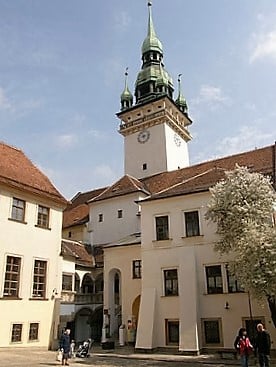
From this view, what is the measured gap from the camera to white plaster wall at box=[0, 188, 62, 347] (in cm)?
2181

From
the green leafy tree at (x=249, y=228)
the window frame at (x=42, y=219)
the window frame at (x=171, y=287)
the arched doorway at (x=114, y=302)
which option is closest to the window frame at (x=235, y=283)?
the green leafy tree at (x=249, y=228)

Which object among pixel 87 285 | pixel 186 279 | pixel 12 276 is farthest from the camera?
pixel 87 285

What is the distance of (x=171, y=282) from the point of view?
22703 millimetres

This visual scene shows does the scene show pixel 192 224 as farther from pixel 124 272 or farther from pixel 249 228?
pixel 124 272

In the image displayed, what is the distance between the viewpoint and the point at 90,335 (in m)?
30.8

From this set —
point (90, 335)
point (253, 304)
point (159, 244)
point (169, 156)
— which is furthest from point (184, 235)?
point (169, 156)

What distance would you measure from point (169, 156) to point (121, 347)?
81.8ft

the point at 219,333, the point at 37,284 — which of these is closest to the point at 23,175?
the point at 37,284

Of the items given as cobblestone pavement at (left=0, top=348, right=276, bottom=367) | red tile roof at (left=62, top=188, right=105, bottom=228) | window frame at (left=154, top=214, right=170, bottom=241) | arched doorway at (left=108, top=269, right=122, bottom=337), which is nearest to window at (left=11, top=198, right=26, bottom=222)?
cobblestone pavement at (left=0, top=348, right=276, bottom=367)

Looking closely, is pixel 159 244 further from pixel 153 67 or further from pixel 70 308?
pixel 153 67

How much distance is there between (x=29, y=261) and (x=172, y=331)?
922cm

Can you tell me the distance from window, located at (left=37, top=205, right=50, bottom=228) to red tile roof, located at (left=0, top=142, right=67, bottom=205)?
81 centimetres

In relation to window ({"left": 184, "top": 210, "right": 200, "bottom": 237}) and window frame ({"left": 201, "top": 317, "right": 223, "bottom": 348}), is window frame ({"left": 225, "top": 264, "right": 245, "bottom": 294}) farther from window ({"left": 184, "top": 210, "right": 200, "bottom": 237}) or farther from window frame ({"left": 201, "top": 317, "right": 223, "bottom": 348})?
window ({"left": 184, "top": 210, "right": 200, "bottom": 237})

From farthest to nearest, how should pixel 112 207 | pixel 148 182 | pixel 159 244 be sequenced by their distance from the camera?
pixel 148 182 → pixel 112 207 → pixel 159 244
